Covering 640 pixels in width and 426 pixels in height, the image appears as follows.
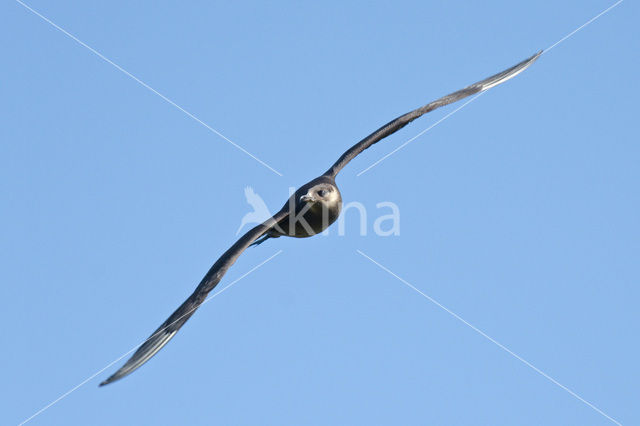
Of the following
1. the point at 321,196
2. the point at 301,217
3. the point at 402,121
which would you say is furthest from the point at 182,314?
the point at 402,121

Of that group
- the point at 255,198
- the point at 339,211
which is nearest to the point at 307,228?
the point at 339,211

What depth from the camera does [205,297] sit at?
15188mm

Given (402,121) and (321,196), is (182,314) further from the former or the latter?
(402,121)

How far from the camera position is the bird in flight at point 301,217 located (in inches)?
590

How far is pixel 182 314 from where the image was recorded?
1521 cm

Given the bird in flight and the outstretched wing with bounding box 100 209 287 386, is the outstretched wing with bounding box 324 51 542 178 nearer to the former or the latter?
the bird in flight

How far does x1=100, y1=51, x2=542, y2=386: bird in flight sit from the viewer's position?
49.1ft

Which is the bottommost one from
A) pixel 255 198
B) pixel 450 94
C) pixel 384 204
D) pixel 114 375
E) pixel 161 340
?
pixel 114 375

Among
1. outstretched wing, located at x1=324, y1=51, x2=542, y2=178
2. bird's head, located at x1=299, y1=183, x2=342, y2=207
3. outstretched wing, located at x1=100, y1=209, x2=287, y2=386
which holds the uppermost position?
outstretched wing, located at x1=324, y1=51, x2=542, y2=178

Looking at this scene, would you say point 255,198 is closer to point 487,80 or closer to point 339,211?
point 339,211

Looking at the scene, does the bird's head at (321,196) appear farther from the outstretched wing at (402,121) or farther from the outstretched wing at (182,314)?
the outstretched wing at (182,314)

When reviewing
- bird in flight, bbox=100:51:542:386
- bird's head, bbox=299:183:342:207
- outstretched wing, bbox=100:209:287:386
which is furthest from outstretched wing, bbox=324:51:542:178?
outstretched wing, bbox=100:209:287:386

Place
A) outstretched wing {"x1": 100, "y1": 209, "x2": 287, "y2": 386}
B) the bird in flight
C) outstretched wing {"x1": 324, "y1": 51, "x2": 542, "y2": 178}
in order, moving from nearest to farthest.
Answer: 1. outstretched wing {"x1": 100, "y1": 209, "x2": 287, "y2": 386}
2. the bird in flight
3. outstretched wing {"x1": 324, "y1": 51, "x2": 542, "y2": 178}

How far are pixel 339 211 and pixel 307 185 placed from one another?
686 mm
